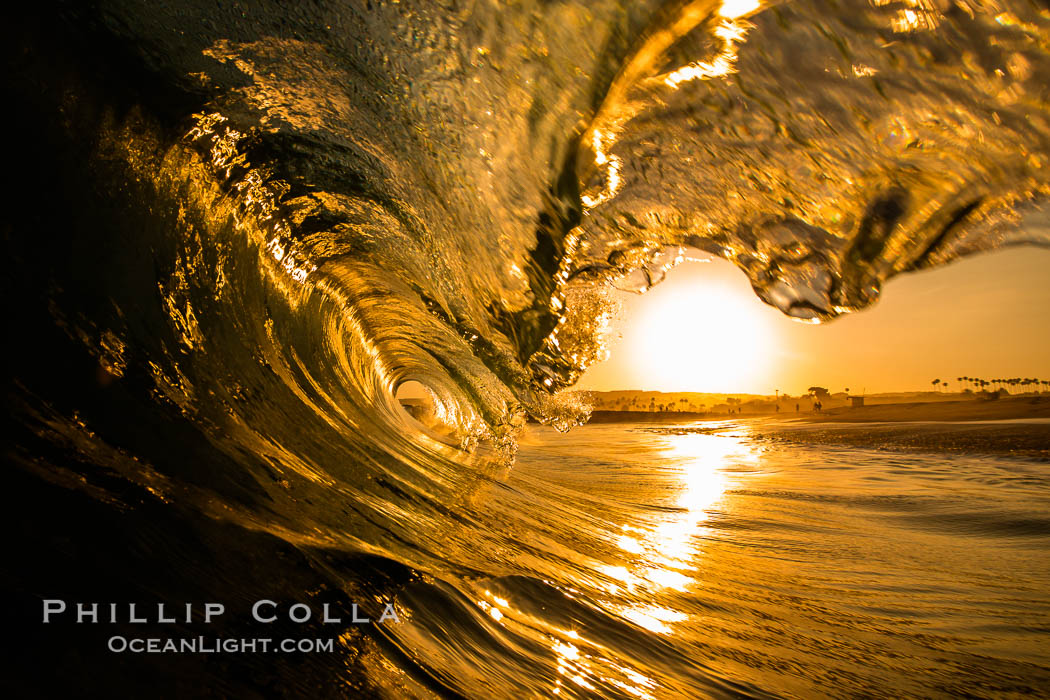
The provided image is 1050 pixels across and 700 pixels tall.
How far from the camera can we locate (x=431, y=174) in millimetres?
2441

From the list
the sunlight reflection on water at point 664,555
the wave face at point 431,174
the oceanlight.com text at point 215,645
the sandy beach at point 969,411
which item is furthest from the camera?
the sandy beach at point 969,411

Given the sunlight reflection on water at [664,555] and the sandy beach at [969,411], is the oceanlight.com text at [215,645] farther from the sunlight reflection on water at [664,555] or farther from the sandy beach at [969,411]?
the sandy beach at [969,411]

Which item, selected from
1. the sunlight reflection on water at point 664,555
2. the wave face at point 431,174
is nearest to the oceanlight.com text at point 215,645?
the wave face at point 431,174

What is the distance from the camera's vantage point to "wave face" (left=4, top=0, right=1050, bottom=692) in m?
1.38

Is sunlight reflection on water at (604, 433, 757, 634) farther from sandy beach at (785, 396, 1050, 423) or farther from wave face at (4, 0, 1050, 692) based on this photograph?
sandy beach at (785, 396, 1050, 423)

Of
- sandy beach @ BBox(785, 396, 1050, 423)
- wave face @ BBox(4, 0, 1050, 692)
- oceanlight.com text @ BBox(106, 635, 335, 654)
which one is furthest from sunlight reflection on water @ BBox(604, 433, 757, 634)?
sandy beach @ BBox(785, 396, 1050, 423)

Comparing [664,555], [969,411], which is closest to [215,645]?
[664,555]

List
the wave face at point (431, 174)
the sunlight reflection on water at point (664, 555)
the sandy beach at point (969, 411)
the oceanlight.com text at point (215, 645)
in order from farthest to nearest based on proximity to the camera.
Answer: the sandy beach at point (969, 411), the sunlight reflection on water at point (664, 555), the wave face at point (431, 174), the oceanlight.com text at point (215, 645)

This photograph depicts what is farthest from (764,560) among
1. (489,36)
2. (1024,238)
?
(489,36)

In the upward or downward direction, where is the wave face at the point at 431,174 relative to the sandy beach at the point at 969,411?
downward

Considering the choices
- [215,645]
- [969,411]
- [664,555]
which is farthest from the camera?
[969,411]

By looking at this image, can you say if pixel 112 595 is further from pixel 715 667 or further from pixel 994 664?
pixel 994 664

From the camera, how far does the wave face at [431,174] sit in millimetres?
1375

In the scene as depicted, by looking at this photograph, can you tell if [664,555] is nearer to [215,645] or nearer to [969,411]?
[215,645]
